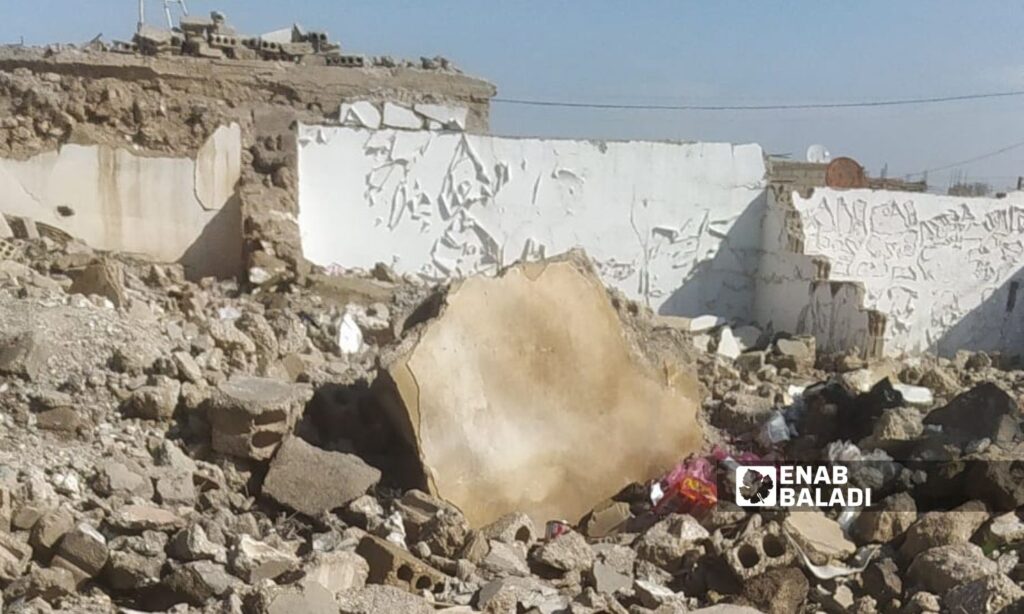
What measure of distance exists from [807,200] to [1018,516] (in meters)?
6.33

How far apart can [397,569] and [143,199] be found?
6362mm

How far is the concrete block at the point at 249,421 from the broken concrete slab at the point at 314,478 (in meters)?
0.18

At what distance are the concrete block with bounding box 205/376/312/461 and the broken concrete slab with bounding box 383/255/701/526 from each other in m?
0.62

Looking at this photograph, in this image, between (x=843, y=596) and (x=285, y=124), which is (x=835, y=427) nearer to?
(x=843, y=596)

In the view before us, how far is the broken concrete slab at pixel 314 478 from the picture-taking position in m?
5.04

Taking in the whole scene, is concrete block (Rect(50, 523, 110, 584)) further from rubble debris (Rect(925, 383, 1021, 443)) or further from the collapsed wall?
the collapsed wall

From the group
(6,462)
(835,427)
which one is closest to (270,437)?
(6,462)

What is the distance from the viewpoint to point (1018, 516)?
4953 mm

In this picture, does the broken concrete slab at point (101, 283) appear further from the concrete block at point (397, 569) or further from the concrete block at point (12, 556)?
the concrete block at point (397, 569)

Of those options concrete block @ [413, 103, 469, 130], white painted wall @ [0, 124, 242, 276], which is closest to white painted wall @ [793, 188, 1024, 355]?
concrete block @ [413, 103, 469, 130]

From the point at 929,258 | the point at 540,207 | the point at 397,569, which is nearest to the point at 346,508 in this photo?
the point at 397,569

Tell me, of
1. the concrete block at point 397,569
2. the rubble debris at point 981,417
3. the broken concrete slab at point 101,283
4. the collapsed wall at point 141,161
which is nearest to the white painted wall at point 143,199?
the collapsed wall at point 141,161

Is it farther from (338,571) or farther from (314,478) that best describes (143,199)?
(338,571)

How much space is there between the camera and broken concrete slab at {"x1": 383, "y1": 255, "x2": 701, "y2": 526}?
5336 millimetres
